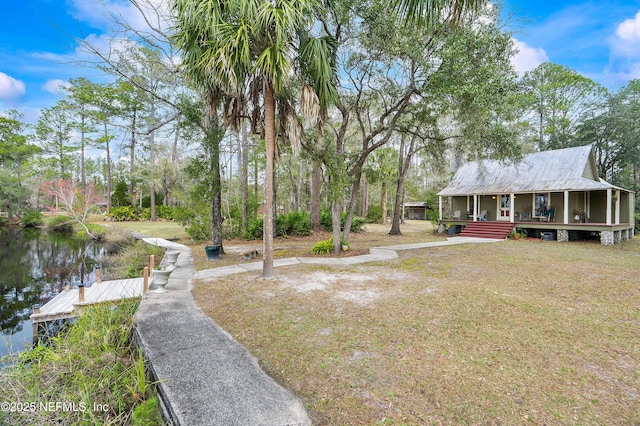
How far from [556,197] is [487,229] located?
3899 millimetres

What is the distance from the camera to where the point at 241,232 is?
14.0 meters

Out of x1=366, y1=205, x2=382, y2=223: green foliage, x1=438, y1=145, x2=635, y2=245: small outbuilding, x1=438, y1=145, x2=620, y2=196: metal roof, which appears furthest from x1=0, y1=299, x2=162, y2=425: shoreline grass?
x1=366, y1=205, x2=382, y2=223: green foliage

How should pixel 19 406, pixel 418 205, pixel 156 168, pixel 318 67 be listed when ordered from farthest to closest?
1. pixel 418 205
2. pixel 156 168
3. pixel 318 67
4. pixel 19 406

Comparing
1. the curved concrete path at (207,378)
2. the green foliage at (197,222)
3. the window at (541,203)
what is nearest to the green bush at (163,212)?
the green foliage at (197,222)

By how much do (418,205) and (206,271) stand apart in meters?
32.8

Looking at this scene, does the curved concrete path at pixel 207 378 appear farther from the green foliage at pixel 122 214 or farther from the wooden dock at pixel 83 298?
the green foliage at pixel 122 214

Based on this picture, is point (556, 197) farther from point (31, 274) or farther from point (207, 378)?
point (31, 274)

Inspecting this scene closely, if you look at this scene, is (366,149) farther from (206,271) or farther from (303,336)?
(303,336)

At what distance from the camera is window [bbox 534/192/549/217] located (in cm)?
1524

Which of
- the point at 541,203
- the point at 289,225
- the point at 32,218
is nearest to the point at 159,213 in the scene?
the point at 32,218

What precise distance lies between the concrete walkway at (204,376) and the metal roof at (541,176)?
13208 mm

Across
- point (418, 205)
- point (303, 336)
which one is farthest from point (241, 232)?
point (418, 205)

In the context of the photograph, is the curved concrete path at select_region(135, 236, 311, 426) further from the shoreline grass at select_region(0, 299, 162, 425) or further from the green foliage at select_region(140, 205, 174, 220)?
the green foliage at select_region(140, 205, 174, 220)

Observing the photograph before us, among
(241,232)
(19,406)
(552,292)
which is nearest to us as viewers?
(19,406)
